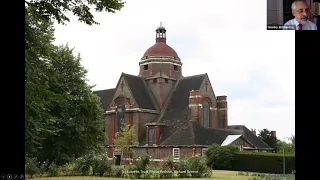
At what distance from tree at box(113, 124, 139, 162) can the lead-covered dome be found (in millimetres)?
1733

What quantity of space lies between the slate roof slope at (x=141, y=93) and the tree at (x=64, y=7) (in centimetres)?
333

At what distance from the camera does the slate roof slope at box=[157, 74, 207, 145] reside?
7703 millimetres

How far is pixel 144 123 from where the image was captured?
7.90 m

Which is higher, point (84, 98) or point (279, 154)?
point (84, 98)

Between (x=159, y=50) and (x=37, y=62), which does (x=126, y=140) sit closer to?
(x=159, y=50)

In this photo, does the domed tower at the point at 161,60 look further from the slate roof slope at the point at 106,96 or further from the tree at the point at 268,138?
the tree at the point at 268,138

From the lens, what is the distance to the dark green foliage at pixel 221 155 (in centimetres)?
794

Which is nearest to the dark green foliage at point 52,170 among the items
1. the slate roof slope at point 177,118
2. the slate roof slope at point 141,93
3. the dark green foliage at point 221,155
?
the slate roof slope at point 177,118

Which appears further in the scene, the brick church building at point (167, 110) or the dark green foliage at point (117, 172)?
the brick church building at point (167, 110)

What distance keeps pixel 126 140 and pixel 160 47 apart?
247 cm
